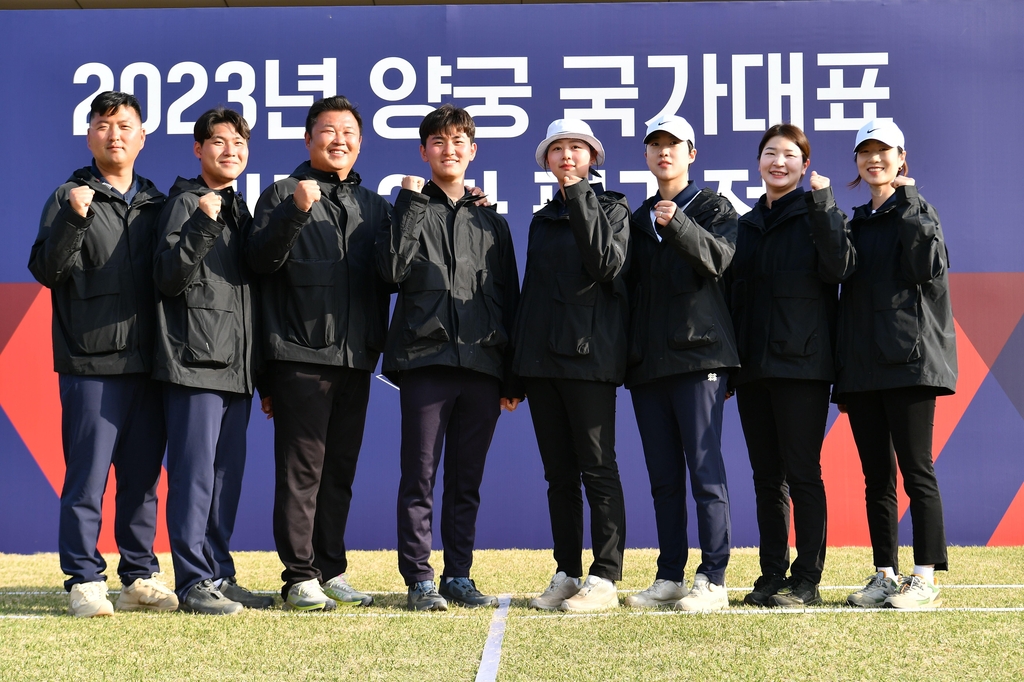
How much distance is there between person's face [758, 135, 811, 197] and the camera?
3057 mm

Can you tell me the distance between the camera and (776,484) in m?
3.05

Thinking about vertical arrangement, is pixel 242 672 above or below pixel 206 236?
below

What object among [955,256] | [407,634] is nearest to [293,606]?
[407,634]

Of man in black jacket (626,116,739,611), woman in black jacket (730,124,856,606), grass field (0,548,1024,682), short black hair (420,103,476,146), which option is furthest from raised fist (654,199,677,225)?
grass field (0,548,1024,682)

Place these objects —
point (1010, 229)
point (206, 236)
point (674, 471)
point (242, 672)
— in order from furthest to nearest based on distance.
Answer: point (1010, 229) → point (674, 471) → point (206, 236) → point (242, 672)

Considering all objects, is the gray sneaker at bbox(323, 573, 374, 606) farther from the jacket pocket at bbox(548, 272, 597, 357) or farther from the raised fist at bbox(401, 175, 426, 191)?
the raised fist at bbox(401, 175, 426, 191)

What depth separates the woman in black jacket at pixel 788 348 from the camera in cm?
289

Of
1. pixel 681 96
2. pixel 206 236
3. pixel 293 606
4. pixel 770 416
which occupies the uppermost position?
pixel 681 96

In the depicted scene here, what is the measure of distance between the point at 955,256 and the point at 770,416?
82.8 inches

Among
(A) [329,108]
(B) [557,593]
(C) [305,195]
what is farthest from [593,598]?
(A) [329,108]

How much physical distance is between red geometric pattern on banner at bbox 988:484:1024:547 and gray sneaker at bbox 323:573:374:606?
2.99m

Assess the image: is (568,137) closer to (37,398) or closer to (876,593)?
(876,593)

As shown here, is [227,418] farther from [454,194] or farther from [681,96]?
[681,96]

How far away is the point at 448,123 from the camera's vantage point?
3016mm
